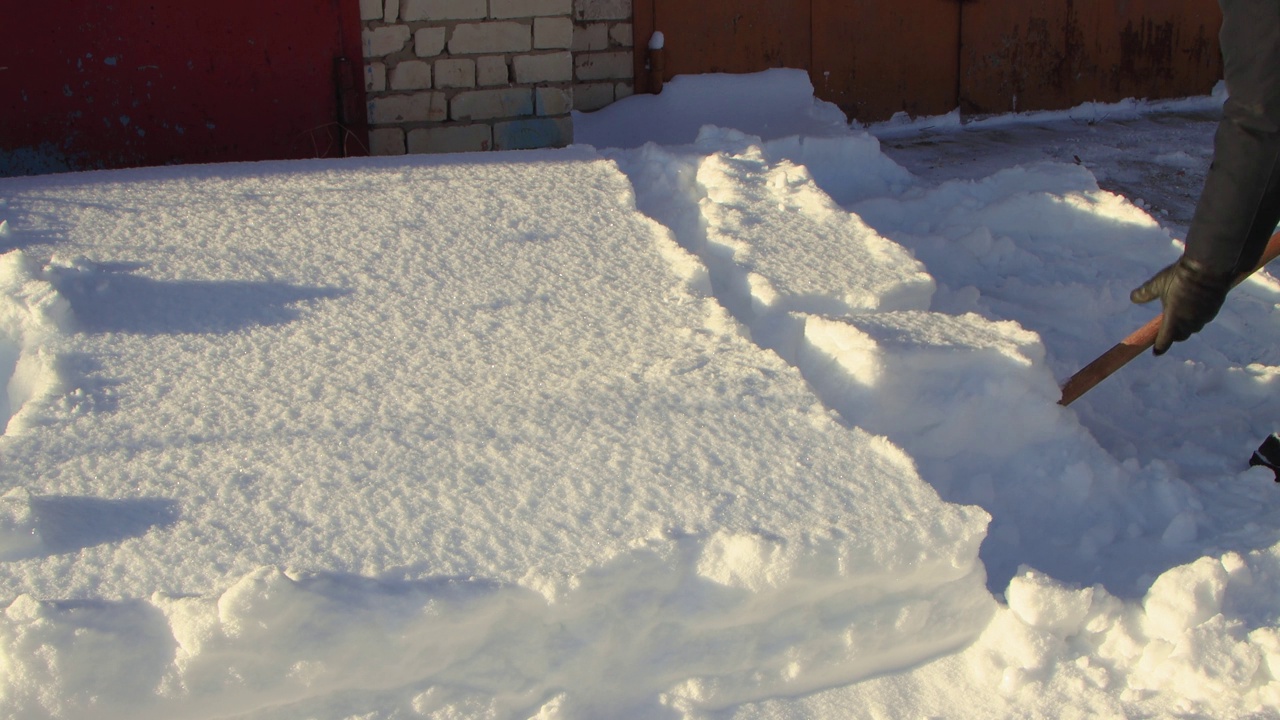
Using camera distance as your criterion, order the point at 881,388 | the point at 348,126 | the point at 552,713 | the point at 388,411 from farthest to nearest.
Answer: the point at 348,126, the point at 881,388, the point at 388,411, the point at 552,713

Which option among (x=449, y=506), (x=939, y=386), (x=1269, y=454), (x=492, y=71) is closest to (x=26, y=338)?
(x=449, y=506)

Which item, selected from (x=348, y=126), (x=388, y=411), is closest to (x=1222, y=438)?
(x=388, y=411)

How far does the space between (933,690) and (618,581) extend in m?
0.59

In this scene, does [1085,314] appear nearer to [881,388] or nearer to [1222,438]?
[1222,438]

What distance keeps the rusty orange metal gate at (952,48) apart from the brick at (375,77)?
1409 millimetres

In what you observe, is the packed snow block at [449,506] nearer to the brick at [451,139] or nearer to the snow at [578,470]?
the snow at [578,470]

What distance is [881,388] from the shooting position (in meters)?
2.43

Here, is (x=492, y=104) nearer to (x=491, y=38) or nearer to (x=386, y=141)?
(x=491, y=38)

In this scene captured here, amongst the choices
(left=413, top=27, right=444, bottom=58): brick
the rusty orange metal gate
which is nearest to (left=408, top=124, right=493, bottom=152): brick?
(left=413, top=27, right=444, bottom=58): brick

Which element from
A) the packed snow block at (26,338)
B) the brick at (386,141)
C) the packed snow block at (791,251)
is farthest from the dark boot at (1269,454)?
the brick at (386,141)

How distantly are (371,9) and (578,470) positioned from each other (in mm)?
2933

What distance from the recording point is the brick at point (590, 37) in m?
5.20

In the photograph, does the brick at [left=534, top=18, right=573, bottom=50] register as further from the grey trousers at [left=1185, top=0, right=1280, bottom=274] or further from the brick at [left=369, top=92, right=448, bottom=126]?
the grey trousers at [left=1185, top=0, right=1280, bottom=274]

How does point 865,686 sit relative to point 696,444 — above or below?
below
